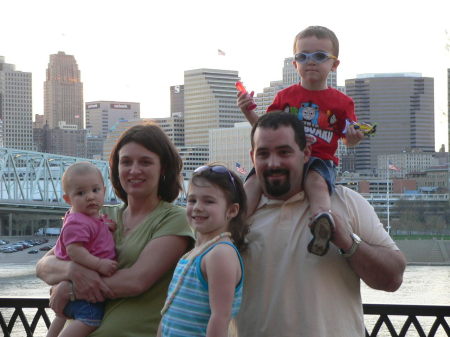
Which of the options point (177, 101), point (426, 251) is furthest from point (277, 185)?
point (177, 101)

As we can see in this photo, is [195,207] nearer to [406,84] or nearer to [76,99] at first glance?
[406,84]

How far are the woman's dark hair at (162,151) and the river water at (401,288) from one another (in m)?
13.5

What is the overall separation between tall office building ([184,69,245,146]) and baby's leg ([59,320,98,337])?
2909 inches

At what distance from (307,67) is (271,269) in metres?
0.65

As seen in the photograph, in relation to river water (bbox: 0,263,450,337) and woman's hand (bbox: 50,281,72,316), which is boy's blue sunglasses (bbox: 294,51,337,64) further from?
river water (bbox: 0,263,450,337)

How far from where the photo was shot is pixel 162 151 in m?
2.49

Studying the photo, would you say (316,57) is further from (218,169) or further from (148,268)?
(148,268)

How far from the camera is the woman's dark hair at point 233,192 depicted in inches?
87.9

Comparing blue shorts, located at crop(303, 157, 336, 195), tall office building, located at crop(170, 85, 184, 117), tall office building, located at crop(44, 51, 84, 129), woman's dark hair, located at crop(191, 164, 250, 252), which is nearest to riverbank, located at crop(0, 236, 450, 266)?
blue shorts, located at crop(303, 157, 336, 195)

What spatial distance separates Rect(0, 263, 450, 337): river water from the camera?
20.9 m

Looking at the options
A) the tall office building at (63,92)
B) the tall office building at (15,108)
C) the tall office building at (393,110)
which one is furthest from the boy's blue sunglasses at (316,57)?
the tall office building at (63,92)

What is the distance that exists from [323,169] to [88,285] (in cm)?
72

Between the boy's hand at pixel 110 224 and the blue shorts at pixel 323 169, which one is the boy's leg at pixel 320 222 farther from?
the boy's hand at pixel 110 224

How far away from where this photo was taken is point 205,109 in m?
77.8
